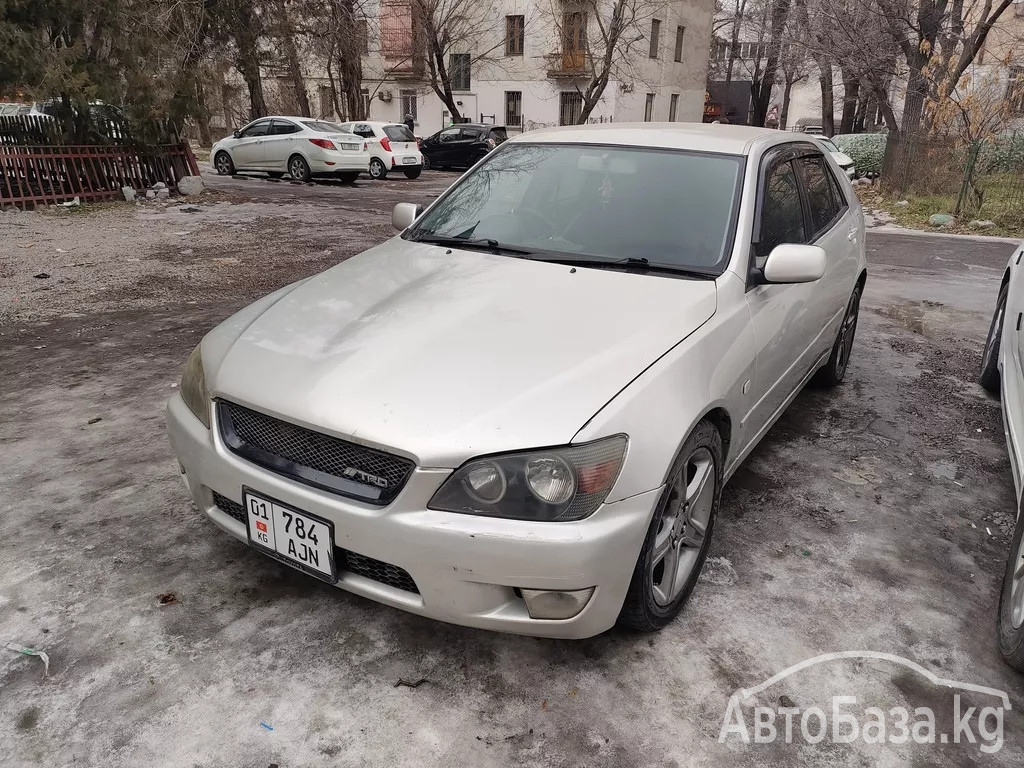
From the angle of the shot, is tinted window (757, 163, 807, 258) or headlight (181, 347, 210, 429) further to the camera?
tinted window (757, 163, 807, 258)

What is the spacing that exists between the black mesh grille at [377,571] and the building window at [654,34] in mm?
35375

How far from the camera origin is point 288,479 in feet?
7.25

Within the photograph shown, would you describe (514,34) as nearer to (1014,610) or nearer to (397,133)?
(397,133)

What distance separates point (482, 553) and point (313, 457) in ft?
1.93

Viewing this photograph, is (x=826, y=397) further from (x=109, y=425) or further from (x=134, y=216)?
(x=134, y=216)

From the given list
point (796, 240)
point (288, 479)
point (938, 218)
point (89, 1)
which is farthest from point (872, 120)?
point (288, 479)

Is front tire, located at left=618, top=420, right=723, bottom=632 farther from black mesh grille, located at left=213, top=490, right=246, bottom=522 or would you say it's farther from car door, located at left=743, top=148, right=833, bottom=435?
black mesh grille, located at left=213, top=490, right=246, bottom=522

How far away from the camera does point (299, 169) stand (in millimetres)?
16969

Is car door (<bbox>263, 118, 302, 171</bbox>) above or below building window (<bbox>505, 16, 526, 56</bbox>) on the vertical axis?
below

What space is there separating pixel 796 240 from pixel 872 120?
39.3 m

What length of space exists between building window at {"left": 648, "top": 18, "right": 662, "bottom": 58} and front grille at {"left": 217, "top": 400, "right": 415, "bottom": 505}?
35137 mm

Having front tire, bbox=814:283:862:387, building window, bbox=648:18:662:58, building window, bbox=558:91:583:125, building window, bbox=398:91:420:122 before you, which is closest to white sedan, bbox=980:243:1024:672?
front tire, bbox=814:283:862:387

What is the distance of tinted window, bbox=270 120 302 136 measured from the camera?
16.8 meters

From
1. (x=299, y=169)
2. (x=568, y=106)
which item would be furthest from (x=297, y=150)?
(x=568, y=106)
